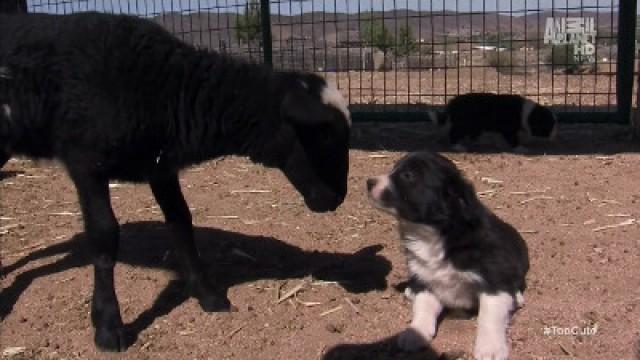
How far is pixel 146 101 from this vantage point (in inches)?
150

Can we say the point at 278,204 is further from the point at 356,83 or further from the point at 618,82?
the point at 356,83

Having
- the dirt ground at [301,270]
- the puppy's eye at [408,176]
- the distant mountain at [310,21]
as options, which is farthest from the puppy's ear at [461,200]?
the distant mountain at [310,21]

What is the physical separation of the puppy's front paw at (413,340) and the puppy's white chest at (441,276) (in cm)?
28

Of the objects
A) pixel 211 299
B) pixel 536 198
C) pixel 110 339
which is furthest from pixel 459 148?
pixel 110 339

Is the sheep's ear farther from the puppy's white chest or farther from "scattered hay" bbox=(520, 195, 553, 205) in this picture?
"scattered hay" bbox=(520, 195, 553, 205)

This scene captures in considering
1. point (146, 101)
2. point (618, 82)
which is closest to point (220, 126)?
point (146, 101)

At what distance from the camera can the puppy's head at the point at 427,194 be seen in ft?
12.7

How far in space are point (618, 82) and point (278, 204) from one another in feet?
14.9

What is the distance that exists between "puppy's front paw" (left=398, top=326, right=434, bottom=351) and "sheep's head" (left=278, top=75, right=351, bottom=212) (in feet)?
2.71

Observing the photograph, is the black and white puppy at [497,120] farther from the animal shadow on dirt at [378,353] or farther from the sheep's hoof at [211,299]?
the animal shadow on dirt at [378,353]

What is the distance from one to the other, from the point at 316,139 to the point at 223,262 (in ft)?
4.72

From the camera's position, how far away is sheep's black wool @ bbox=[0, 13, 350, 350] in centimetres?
373

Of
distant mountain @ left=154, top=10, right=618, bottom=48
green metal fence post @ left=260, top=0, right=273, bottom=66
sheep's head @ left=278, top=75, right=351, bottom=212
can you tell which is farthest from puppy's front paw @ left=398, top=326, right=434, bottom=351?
distant mountain @ left=154, top=10, right=618, bottom=48

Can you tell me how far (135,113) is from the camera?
3.74 metres
